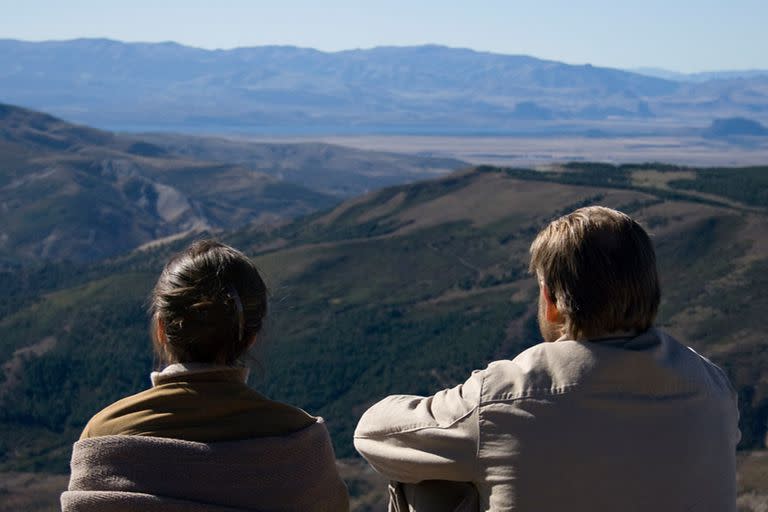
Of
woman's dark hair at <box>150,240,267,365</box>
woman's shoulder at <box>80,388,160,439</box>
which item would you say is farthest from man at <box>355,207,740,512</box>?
woman's shoulder at <box>80,388,160,439</box>

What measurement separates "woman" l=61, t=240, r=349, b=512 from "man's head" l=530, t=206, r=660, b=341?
56.2 inches

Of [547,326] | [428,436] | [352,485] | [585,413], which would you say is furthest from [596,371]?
[352,485]

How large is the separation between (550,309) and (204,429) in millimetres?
1777

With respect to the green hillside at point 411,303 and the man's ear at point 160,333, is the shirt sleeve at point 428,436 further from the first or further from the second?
the green hillside at point 411,303

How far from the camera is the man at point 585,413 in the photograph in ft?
14.9

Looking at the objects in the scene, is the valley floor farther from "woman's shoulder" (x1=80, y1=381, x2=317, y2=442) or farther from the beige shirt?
"woman's shoulder" (x1=80, y1=381, x2=317, y2=442)

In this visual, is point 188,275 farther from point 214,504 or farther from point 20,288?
point 20,288

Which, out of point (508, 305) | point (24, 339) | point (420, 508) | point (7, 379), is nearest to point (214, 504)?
point (420, 508)

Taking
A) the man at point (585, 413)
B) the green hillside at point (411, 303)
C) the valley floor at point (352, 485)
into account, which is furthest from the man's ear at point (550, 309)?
the green hillside at point (411, 303)

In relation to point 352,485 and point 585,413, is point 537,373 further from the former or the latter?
point 352,485

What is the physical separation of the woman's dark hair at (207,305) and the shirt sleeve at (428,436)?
A: 0.78 metres

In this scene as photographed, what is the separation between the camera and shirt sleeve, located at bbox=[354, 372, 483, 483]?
460cm

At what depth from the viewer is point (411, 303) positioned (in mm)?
101250

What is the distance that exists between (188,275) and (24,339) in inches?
4189
